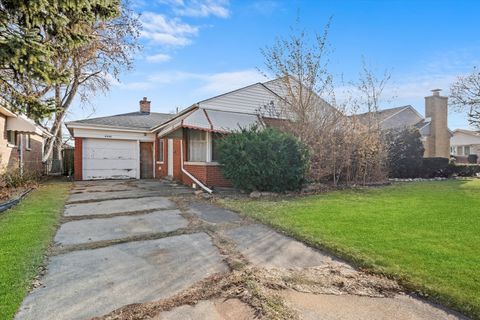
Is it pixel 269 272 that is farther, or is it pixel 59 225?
pixel 59 225

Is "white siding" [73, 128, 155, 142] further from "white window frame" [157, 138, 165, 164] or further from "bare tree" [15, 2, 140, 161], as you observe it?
"bare tree" [15, 2, 140, 161]

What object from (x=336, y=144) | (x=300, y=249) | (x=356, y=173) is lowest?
(x=300, y=249)

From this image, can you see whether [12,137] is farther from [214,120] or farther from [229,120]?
[229,120]

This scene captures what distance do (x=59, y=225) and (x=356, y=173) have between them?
1458cm

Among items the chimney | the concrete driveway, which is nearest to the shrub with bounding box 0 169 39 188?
the concrete driveway

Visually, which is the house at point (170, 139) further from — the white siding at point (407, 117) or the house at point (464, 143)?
the house at point (464, 143)

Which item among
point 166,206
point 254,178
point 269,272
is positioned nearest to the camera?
point 269,272

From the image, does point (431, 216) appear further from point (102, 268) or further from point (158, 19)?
point (158, 19)

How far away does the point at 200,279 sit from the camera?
14.6ft

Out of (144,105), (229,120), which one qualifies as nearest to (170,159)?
(229,120)

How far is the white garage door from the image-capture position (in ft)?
66.0

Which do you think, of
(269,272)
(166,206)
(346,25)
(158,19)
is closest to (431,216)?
(269,272)

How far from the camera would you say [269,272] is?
472cm

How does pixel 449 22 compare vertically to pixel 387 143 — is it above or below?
above
